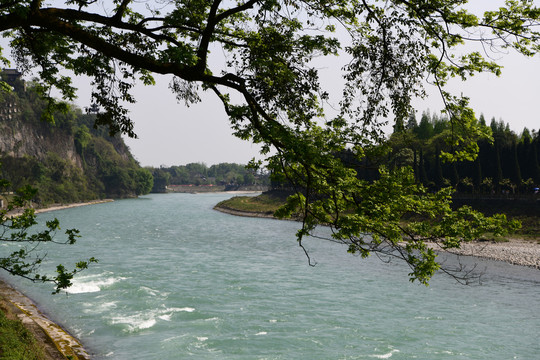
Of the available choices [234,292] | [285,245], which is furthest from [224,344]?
[285,245]

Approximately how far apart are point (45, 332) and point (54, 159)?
13443 cm

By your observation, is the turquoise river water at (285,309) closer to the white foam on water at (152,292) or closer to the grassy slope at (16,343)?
the white foam on water at (152,292)

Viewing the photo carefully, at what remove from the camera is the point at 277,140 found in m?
8.08

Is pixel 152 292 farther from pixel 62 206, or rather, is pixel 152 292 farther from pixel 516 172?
Result: pixel 62 206

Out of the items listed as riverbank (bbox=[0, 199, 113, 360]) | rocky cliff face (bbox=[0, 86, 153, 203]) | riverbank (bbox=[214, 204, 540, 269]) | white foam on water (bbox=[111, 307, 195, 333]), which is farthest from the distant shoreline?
riverbank (bbox=[214, 204, 540, 269])

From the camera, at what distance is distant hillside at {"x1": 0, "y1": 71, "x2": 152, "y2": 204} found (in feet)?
372

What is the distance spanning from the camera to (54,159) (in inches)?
5404

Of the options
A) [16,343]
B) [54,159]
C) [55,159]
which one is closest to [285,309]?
[16,343]

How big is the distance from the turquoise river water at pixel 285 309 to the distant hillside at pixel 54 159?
8148cm

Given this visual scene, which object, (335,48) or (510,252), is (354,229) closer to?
(335,48)

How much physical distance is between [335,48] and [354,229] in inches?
192

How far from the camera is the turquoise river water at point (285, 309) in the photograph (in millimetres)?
18219

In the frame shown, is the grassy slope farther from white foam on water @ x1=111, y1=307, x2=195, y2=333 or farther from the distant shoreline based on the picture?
the distant shoreline

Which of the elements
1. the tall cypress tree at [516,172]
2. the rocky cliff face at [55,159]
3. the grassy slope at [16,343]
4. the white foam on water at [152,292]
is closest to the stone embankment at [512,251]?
the tall cypress tree at [516,172]
